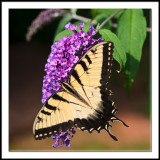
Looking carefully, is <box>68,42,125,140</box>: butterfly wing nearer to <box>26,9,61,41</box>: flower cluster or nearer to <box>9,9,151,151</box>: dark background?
<box>26,9,61,41</box>: flower cluster

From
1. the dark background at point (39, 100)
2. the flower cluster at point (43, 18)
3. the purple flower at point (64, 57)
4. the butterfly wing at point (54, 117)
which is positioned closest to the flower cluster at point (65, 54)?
the purple flower at point (64, 57)

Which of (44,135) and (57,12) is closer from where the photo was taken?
(44,135)

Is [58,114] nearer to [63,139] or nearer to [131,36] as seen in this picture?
[63,139]

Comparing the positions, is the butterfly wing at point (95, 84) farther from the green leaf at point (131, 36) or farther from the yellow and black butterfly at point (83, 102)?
the green leaf at point (131, 36)

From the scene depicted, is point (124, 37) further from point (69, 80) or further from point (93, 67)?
point (69, 80)

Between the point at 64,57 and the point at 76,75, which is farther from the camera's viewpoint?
the point at 76,75

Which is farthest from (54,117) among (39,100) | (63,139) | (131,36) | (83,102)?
(39,100)

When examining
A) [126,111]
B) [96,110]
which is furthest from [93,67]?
[126,111]
